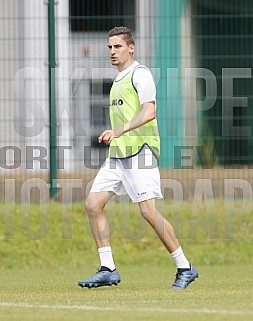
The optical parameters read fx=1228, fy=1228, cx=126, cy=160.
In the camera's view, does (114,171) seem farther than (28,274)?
No

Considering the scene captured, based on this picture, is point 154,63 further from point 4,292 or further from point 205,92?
point 4,292

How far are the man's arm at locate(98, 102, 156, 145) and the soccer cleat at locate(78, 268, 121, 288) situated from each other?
1152 millimetres

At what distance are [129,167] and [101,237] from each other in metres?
0.64

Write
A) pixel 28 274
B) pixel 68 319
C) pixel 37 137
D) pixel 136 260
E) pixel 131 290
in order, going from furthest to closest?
pixel 37 137 → pixel 136 260 → pixel 28 274 → pixel 131 290 → pixel 68 319

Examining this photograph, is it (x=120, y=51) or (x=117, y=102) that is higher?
(x=120, y=51)

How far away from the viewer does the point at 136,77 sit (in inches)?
395

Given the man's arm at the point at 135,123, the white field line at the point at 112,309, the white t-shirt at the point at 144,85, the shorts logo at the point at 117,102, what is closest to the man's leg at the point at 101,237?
the man's arm at the point at 135,123

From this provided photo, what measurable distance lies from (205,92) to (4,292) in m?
6.85

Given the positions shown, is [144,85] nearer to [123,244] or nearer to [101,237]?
[101,237]

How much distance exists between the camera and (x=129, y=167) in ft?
33.3

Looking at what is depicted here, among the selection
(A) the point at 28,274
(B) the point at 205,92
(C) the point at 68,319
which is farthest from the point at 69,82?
(C) the point at 68,319

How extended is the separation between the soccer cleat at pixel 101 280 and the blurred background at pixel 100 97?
18.7 feet

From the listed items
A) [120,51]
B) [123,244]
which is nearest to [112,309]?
[120,51]

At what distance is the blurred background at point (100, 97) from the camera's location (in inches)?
629
